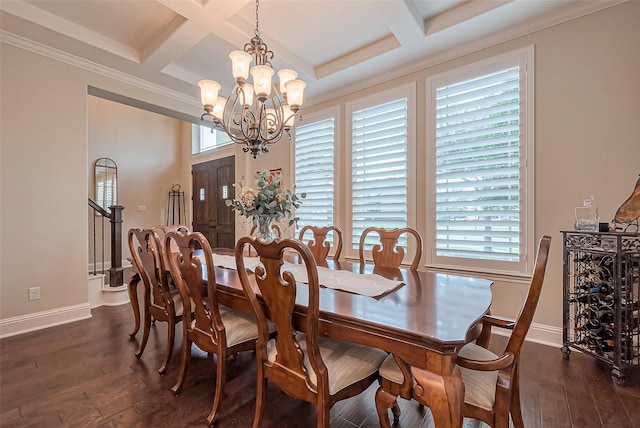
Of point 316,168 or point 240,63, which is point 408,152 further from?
point 240,63

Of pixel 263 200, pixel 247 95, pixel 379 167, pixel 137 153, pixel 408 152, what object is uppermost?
pixel 137 153

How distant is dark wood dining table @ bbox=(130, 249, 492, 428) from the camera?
3.26 ft

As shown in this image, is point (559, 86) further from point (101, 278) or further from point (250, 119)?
point (101, 278)

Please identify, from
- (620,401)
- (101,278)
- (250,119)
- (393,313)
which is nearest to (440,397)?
(393,313)

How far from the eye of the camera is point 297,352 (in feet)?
4.30

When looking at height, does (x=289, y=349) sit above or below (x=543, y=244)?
below

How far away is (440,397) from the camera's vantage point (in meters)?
0.99

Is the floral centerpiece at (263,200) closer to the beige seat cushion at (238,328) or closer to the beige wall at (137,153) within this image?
the beige seat cushion at (238,328)

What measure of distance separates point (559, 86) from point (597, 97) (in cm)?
29

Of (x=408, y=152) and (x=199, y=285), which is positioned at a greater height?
(x=408, y=152)

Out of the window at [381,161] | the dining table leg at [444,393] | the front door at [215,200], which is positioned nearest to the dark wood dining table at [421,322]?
the dining table leg at [444,393]

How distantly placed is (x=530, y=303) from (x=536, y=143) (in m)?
2.17

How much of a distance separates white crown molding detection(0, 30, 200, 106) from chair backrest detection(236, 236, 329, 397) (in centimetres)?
346

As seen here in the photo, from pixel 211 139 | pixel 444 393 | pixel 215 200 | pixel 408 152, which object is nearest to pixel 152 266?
pixel 444 393
